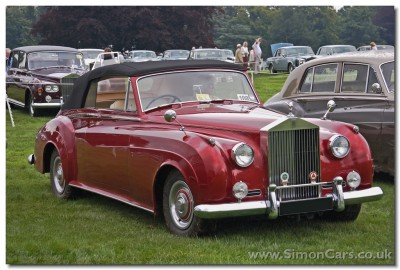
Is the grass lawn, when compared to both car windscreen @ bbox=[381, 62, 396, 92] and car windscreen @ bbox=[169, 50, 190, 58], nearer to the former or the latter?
car windscreen @ bbox=[381, 62, 396, 92]

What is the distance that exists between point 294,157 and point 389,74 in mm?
2888

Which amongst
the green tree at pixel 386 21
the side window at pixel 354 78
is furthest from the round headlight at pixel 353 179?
the side window at pixel 354 78

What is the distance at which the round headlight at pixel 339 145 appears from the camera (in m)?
5.92

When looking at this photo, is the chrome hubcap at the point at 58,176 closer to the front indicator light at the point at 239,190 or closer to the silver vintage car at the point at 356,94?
the silver vintage car at the point at 356,94

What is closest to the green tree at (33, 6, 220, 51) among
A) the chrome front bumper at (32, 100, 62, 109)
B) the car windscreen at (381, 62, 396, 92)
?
the car windscreen at (381, 62, 396, 92)

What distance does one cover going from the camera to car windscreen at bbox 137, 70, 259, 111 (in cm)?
666

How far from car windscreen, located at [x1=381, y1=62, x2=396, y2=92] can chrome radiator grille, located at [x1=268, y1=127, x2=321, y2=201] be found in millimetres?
2546

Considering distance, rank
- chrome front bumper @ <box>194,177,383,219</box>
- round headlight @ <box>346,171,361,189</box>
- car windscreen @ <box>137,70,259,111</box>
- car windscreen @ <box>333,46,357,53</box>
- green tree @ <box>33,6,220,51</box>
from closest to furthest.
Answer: chrome front bumper @ <box>194,177,383,219</box> → round headlight @ <box>346,171,361,189</box> → car windscreen @ <box>137,70,259,111</box> → green tree @ <box>33,6,220,51</box> → car windscreen @ <box>333,46,357,53</box>

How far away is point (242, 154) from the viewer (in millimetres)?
5555

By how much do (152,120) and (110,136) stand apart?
0.64 m

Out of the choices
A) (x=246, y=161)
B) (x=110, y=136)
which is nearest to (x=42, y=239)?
(x=110, y=136)

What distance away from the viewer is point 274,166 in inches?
223

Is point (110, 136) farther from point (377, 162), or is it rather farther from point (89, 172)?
point (377, 162)

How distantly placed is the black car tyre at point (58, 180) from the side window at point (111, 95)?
77 cm
